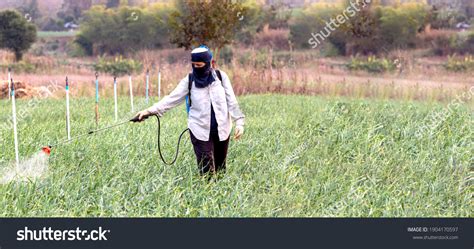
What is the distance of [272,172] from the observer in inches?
279

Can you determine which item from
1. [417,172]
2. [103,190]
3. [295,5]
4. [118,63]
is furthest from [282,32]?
[103,190]

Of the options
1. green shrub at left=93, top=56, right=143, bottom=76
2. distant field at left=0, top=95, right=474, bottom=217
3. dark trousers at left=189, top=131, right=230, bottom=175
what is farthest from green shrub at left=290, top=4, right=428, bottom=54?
dark trousers at left=189, top=131, right=230, bottom=175

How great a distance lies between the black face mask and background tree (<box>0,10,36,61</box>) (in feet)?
60.1

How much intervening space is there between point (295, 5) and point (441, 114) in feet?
57.7

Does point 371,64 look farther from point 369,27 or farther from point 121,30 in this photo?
point 121,30

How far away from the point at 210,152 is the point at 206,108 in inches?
16.7

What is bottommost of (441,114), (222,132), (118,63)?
(118,63)

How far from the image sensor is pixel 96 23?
25.5 meters

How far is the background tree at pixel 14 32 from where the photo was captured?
2330 centimetres

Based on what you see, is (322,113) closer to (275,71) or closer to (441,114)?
(441,114)

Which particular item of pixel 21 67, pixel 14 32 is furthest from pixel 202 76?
pixel 14 32

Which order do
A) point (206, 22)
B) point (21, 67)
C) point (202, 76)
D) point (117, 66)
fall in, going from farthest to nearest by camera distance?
point (117, 66) → point (21, 67) → point (206, 22) → point (202, 76)

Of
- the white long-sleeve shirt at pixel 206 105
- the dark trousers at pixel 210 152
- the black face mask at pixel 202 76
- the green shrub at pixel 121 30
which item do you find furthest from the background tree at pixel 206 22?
the black face mask at pixel 202 76

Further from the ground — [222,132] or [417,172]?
[222,132]
